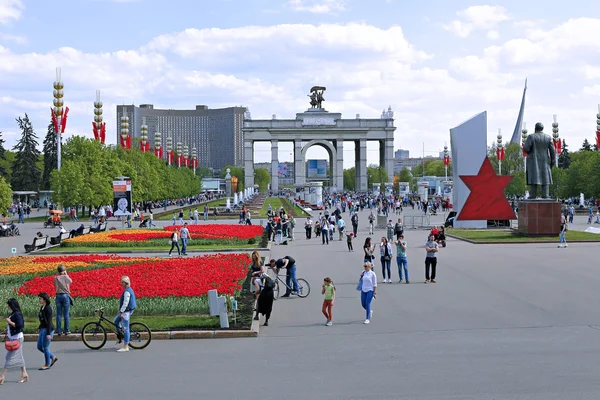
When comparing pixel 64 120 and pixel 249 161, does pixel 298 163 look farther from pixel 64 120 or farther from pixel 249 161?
pixel 64 120

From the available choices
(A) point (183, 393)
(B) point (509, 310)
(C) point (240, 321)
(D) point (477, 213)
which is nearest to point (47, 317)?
(A) point (183, 393)

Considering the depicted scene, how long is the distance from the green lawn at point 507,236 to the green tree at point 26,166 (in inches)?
2485

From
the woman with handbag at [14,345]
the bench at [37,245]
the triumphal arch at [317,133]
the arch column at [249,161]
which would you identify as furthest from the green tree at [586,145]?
the woman with handbag at [14,345]

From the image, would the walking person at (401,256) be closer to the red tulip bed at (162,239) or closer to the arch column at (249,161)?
the red tulip bed at (162,239)

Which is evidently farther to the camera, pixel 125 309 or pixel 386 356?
pixel 125 309

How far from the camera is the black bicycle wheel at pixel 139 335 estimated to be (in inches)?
471

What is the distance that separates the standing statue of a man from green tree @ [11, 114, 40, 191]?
222 ft

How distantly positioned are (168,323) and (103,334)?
1638 mm

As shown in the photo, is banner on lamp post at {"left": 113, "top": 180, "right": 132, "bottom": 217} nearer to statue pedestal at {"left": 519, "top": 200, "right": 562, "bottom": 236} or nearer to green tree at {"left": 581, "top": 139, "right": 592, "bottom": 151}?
statue pedestal at {"left": 519, "top": 200, "right": 562, "bottom": 236}

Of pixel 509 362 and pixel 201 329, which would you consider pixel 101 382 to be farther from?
pixel 509 362

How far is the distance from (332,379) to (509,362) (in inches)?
112

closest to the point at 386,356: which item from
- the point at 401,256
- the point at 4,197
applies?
the point at 401,256

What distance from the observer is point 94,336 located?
12.1 m

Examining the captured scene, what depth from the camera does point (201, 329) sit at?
1309cm
